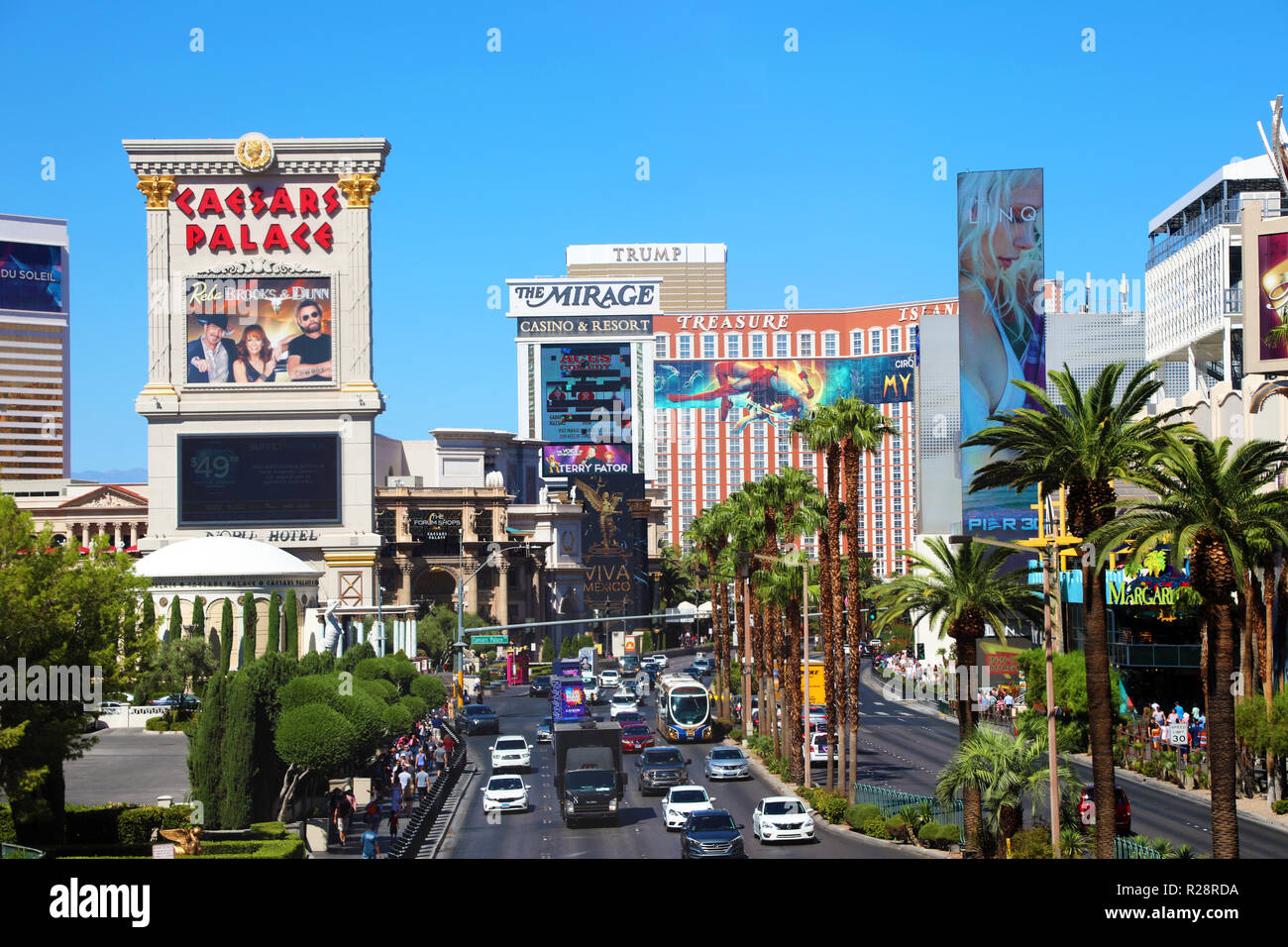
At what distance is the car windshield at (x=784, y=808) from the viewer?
37.6 m

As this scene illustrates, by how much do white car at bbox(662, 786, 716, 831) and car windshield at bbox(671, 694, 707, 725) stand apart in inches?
976

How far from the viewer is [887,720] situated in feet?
260

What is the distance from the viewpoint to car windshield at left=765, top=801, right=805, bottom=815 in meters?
37.6

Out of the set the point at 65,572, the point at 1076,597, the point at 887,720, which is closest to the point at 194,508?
the point at 887,720

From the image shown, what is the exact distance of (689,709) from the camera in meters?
67.1

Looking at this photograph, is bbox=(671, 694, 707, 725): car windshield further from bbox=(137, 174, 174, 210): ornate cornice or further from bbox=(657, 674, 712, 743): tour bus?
bbox=(137, 174, 174, 210): ornate cornice

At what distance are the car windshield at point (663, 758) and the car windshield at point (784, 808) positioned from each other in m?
11.8

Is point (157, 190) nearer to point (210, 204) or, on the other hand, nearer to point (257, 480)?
point (210, 204)

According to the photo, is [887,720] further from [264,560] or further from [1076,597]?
[264,560]

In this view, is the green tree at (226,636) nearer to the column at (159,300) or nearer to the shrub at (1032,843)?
the column at (159,300)

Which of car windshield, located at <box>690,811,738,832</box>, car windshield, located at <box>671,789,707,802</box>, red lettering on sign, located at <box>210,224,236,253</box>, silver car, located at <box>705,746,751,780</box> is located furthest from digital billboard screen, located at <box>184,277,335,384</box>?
car windshield, located at <box>690,811,738,832</box>

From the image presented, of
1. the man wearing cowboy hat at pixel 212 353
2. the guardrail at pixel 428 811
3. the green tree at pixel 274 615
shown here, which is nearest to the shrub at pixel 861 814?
the guardrail at pixel 428 811

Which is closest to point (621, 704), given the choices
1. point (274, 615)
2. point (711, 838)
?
point (274, 615)

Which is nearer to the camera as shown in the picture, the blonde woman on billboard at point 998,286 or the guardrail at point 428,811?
the guardrail at point 428,811
